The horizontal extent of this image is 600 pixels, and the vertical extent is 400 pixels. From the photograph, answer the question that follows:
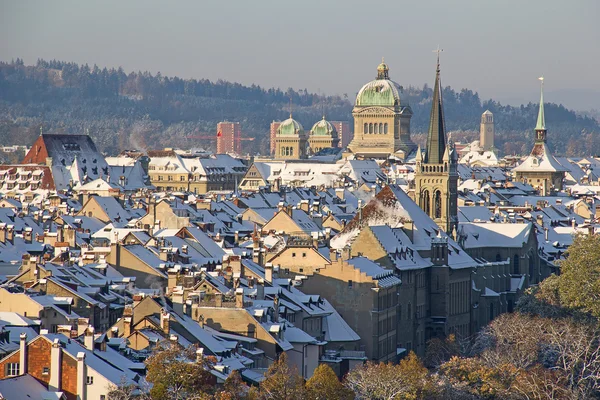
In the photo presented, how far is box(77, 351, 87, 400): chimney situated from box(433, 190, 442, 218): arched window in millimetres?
68347

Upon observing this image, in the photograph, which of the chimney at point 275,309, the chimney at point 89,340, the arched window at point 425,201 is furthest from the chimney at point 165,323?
the arched window at point 425,201

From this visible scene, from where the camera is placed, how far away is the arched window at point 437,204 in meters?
127

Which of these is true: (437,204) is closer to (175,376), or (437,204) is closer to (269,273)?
(269,273)

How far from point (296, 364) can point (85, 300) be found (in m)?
7.98

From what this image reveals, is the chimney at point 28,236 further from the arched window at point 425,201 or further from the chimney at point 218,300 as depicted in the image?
the chimney at point 218,300

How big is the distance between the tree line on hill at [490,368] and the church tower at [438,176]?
17347 millimetres

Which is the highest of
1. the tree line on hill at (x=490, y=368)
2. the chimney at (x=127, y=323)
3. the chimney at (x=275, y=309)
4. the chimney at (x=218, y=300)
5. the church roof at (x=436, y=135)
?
the church roof at (x=436, y=135)

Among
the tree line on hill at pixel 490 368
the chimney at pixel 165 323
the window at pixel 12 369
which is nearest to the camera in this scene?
the window at pixel 12 369

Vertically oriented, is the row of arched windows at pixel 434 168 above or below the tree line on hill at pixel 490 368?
above

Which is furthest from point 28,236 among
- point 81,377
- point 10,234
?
point 81,377

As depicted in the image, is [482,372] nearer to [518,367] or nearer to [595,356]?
[518,367]

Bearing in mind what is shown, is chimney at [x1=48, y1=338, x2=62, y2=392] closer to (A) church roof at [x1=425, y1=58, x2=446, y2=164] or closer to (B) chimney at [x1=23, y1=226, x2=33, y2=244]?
(B) chimney at [x1=23, y1=226, x2=33, y2=244]

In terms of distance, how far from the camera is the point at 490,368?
77.4 metres

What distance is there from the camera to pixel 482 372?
7612cm
